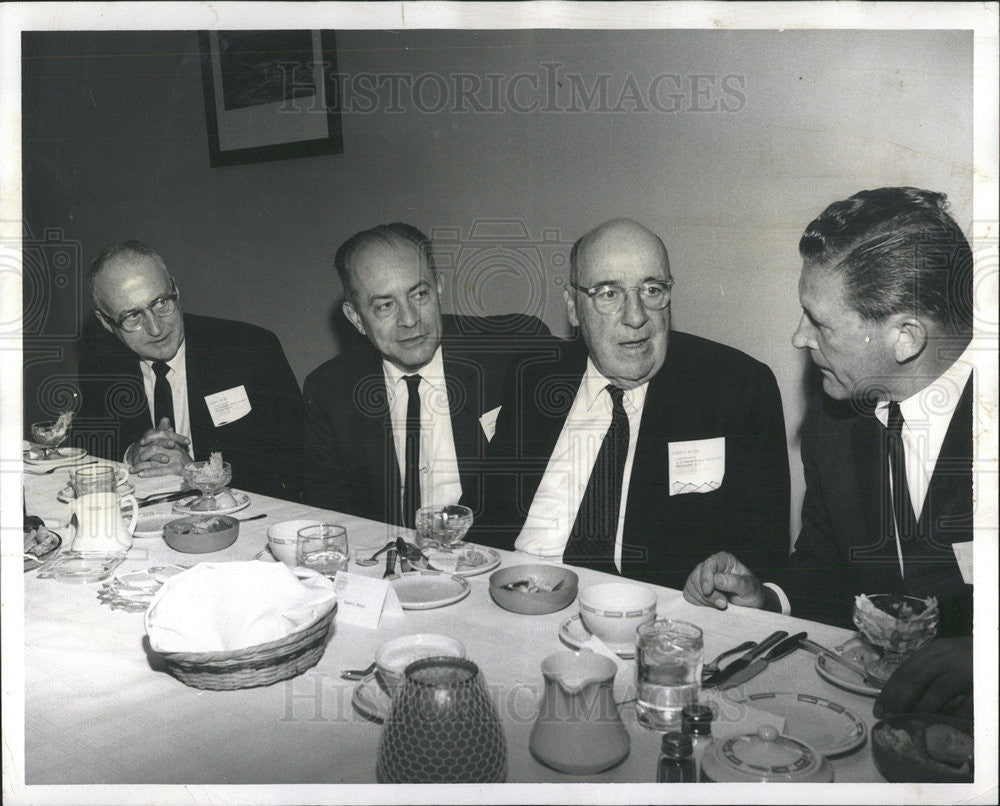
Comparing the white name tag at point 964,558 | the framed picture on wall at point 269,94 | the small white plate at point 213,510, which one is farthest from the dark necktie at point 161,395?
the white name tag at point 964,558

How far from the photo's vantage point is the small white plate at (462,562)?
1.28m

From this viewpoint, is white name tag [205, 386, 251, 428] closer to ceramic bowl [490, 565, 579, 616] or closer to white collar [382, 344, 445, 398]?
white collar [382, 344, 445, 398]

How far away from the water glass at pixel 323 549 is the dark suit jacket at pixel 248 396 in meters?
0.48

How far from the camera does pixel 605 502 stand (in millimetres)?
1552

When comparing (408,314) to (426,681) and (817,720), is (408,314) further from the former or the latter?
(817,720)

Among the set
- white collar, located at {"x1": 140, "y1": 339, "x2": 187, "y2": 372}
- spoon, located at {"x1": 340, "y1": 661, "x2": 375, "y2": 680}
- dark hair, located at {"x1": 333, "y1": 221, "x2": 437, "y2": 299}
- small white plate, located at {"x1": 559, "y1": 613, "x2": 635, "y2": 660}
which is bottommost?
spoon, located at {"x1": 340, "y1": 661, "x2": 375, "y2": 680}

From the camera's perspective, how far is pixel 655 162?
1.38 metres

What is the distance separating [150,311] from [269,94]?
2.05 ft

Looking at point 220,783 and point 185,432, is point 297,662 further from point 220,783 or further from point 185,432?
point 185,432

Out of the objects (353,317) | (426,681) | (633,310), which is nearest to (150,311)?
(353,317)

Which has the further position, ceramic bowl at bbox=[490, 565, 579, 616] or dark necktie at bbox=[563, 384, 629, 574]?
dark necktie at bbox=[563, 384, 629, 574]

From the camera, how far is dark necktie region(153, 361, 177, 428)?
70.2 inches

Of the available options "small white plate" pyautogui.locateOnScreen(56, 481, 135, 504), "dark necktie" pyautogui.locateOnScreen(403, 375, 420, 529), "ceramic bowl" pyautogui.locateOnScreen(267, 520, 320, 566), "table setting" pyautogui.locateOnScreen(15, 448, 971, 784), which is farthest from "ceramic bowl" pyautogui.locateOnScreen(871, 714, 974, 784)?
"small white plate" pyautogui.locateOnScreen(56, 481, 135, 504)

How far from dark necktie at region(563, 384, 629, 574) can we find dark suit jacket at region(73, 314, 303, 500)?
0.66 meters
